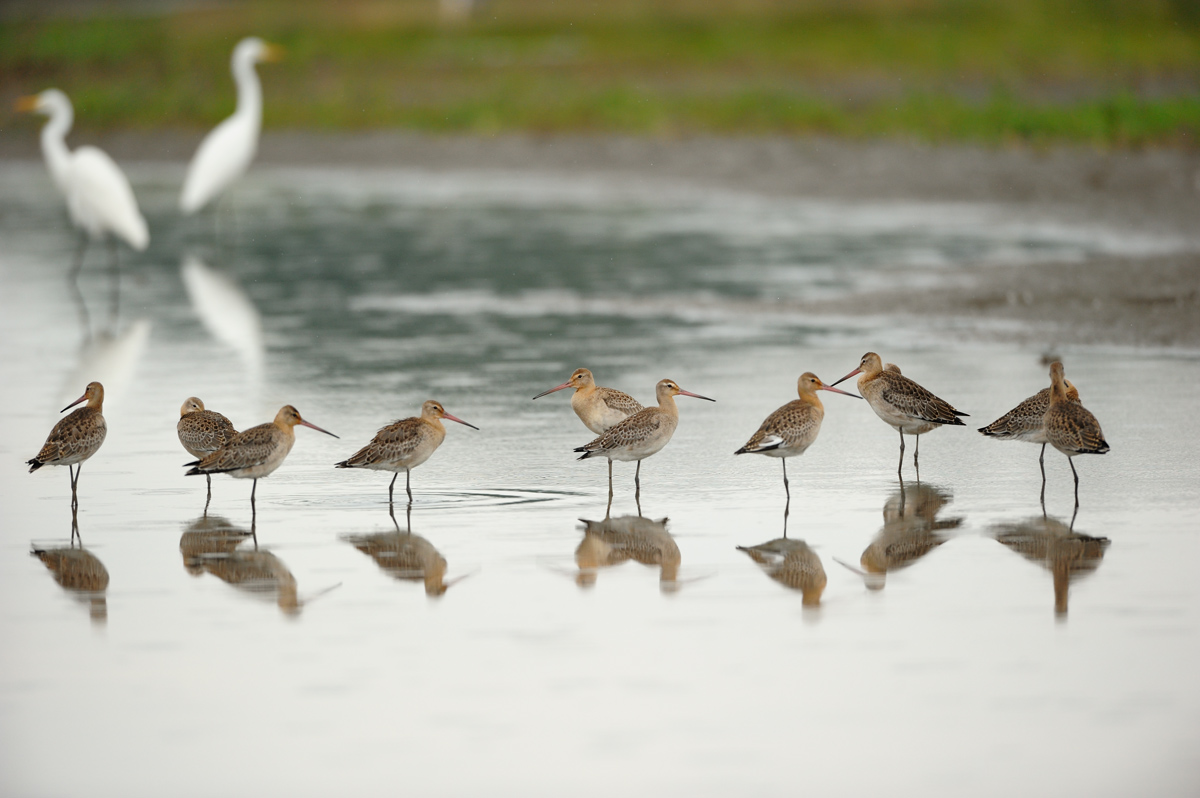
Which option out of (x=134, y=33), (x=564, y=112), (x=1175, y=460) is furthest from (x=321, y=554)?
(x=134, y=33)

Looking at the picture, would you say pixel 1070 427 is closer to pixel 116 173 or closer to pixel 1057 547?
pixel 1057 547

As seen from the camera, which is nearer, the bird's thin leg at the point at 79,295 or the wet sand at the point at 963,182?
the wet sand at the point at 963,182

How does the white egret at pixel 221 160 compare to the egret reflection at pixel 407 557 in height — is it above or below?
above

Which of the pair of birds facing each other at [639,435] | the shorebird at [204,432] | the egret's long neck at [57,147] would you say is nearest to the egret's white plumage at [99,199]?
the egret's long neck at [57,147]

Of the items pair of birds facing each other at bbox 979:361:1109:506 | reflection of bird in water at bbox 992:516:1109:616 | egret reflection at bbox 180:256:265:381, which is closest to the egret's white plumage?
egret reflection at bbox 180:256:265:381

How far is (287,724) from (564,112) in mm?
35758

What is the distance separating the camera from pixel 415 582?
806 cm

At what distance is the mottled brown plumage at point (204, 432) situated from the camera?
33.3 feet

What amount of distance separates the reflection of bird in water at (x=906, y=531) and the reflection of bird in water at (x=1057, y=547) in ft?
1.15

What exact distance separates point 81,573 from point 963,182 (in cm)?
2397

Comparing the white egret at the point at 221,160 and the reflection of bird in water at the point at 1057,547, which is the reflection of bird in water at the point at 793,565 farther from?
the white egret at the point at 221,160

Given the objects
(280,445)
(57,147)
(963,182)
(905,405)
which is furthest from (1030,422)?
(963,182)

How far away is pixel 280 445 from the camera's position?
31.0 ft

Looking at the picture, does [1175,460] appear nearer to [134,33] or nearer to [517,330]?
[517,330]
